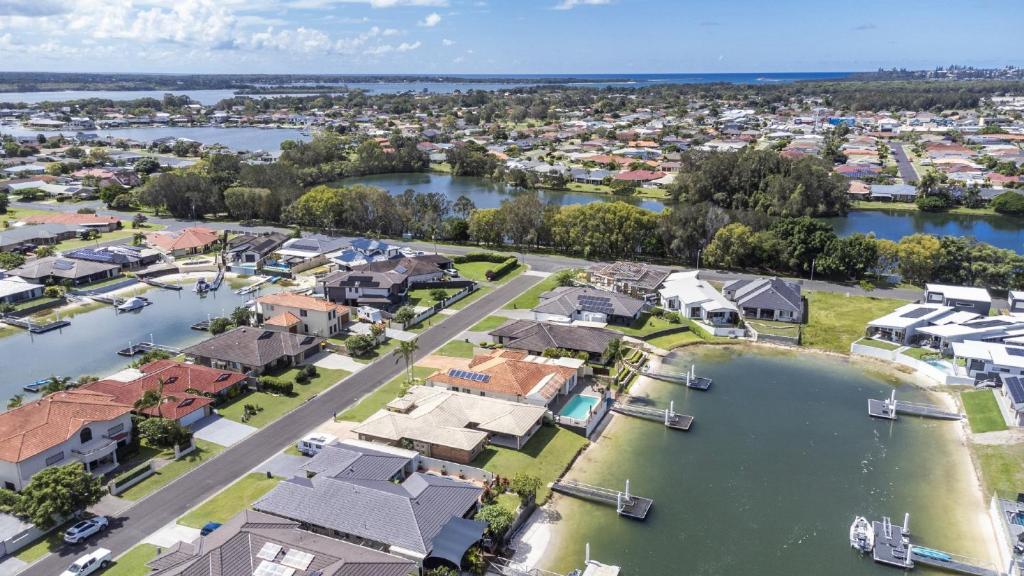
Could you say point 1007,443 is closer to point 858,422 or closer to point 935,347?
point 858,422

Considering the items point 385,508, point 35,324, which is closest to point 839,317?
point 385,508

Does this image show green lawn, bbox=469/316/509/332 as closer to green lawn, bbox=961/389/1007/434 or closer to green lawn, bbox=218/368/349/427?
green lawn, bbox=218/368/349/427

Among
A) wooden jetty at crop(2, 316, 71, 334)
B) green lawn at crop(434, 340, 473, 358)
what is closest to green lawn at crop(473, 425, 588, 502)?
green lawn at crop(434, 340, 473, 358)

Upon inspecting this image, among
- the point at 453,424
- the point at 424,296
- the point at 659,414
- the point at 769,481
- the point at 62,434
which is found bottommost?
the point at 769,481

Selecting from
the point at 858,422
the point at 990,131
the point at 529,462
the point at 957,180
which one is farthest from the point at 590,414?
the point at 990,131

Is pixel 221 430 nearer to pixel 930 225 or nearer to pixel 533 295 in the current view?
pixel 533 295

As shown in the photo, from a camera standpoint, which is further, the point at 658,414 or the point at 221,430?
the point at 658,414
